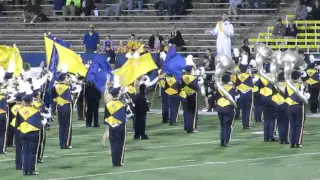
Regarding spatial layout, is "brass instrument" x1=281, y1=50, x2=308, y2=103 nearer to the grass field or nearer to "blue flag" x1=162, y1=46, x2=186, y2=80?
the grass field

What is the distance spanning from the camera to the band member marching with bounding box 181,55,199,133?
71.1ft

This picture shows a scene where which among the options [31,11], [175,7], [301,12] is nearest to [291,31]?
[301,12]

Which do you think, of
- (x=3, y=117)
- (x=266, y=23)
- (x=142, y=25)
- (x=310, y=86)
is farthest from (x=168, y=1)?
(x=3, y=117)

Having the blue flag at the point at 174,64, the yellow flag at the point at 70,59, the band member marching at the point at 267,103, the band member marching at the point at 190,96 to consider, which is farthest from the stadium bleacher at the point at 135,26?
the yellow flag at the point at 70,59

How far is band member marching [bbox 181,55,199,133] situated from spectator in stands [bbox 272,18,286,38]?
7.10 meters

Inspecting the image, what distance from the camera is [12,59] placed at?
784 inches

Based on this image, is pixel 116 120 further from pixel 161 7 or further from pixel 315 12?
pixel 161 7

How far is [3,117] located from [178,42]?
11.7 meters

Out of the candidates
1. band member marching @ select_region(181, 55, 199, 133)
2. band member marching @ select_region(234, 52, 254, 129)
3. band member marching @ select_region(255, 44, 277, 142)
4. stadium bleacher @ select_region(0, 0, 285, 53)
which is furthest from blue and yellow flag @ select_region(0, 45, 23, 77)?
stadium bleacher @ select_region(0, 0, 285, 53)

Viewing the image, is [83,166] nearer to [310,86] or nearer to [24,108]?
[24,108]

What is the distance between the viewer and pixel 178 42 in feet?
96.7

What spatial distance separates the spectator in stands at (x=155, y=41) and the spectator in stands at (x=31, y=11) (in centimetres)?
629

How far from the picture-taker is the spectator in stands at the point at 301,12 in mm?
29094

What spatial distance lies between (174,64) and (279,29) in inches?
287
